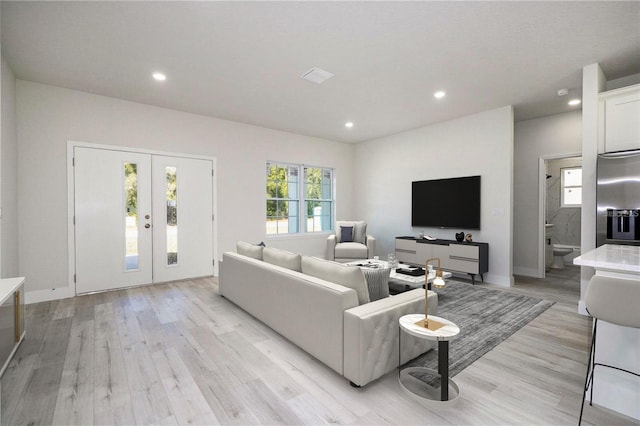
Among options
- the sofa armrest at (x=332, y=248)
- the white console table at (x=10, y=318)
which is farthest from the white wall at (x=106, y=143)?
the white console table at (x=10, y=318)

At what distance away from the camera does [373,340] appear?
1.92 meters

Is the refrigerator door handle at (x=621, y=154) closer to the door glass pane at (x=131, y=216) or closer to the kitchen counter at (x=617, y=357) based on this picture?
the kitchen counter at (x=617, y=357)

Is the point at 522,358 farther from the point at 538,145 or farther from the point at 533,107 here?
the point at 538,145

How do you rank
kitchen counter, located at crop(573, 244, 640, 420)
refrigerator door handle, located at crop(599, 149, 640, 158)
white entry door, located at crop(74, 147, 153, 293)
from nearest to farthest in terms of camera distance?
kitchen counter, located at crop(573, 244, 640, 420) → refrigerator door handle, located at crop(599, 149, 640, 158) → white entry door, located at crop(74, 147, 153, 293)

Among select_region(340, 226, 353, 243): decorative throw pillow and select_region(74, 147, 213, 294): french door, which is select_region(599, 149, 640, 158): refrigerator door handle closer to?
select_region(340, 226, 353, 243): decorative throw pillow

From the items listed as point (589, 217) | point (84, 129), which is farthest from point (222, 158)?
point (589, 217)

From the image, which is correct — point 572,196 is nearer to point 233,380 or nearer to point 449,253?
point 449,253

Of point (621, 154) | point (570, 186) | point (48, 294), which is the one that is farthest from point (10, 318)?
point (570, 186)

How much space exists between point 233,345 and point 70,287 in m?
3.00

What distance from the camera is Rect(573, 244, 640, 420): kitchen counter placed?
1.68m

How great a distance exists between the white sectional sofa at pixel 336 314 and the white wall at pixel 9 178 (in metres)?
2.80

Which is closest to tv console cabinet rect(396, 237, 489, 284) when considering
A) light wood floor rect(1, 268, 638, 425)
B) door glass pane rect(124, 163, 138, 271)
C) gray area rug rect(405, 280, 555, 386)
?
gray area rug rect(405, 280, 555, 386)

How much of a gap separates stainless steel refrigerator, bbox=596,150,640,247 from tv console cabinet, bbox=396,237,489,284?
1.57 m

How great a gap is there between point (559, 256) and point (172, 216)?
25.0 feet
